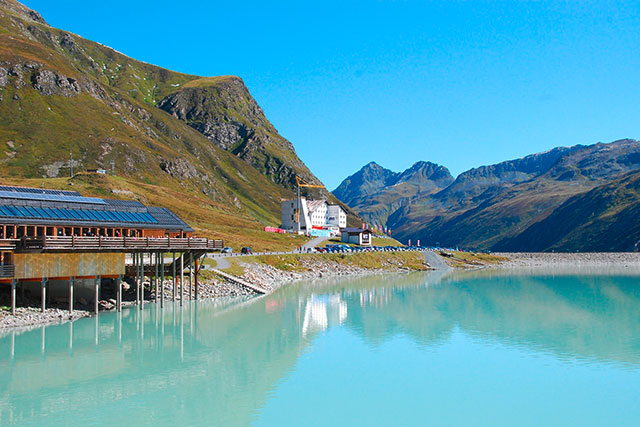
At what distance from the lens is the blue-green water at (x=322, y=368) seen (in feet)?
99.8

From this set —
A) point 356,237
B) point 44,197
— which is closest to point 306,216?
point 356,237


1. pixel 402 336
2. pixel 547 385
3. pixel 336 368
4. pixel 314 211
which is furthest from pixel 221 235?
pixel 547 385

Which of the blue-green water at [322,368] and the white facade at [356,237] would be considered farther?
the white facade at [356,237]

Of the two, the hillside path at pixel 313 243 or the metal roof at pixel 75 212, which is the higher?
the metal roof at pixel 75 212

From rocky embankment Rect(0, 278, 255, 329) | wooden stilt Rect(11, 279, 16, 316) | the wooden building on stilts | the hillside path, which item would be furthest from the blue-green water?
the hillside path

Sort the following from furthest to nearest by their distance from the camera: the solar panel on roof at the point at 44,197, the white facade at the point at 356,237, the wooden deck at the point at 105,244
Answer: the white facade at the point at 356,237
the solar panel on roof at the point at 44,197
the wooden deck at the point at 105,244

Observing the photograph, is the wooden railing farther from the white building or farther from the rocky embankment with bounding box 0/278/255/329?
the white building

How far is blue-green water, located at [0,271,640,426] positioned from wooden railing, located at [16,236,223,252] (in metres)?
7.04

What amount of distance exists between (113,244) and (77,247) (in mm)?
3830

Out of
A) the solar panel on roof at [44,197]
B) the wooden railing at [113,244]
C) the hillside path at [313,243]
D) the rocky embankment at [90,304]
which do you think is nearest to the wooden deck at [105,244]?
the wooden railing at [113,244]

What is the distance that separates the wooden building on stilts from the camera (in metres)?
51.2

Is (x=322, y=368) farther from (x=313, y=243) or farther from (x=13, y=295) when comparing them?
(x=313, y=243)

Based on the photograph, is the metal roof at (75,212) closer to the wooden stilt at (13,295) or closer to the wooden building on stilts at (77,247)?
the wooden building on stilts at (77,247)

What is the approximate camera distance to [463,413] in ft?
101
